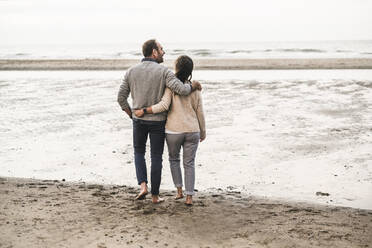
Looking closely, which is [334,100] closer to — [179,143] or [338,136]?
[338,136]

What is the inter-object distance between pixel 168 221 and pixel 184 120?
1145 mm

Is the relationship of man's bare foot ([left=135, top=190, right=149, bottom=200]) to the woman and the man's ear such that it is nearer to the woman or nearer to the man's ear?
the woman

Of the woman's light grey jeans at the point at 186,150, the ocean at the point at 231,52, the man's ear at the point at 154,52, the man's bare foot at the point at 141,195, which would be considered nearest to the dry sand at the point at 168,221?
the man's bare foot at the point at 141,195

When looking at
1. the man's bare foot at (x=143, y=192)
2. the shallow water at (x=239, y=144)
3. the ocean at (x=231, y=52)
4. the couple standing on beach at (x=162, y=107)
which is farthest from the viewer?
the ocean at (x=231, y=52)

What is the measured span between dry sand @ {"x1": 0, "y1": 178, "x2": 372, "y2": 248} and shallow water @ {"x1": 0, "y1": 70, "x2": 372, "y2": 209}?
2.27 feet

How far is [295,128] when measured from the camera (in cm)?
986

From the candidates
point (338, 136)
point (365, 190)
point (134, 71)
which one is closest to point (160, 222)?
point (134, 71)

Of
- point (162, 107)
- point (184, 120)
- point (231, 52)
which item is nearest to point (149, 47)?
point (162, 107)

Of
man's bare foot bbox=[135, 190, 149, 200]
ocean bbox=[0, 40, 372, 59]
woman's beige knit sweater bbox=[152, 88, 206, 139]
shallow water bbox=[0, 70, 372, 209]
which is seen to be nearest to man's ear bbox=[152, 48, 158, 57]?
woman's beige knit sweater bbox=[152, 88, 206, 139]

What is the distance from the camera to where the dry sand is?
13.4 ft

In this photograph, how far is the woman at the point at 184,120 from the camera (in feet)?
16.1

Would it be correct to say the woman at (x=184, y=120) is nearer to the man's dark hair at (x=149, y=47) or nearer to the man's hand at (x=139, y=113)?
the man's hand at (x=139, y=113)

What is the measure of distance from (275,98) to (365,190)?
366 inches

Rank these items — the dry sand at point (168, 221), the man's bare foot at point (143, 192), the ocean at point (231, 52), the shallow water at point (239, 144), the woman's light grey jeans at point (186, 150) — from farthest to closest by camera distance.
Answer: the ocean at point (231, 52) → the shallow water at point (239, 144) → the man's bare foot at point (143, 192) → the woman's light grey jeans at point (186, 150) → the dry sand at point (168, 221)
